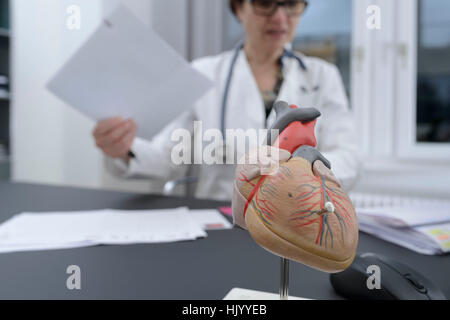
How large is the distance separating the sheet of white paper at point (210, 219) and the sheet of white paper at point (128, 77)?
0.22 m

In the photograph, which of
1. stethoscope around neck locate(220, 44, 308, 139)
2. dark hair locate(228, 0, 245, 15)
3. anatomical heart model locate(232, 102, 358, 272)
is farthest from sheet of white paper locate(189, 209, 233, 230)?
dark hair locate(228, 0, 245, 15)

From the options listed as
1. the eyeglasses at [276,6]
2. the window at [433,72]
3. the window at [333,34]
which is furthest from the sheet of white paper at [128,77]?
the window at [433,72]

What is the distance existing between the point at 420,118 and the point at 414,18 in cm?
45

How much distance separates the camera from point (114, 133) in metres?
0.83

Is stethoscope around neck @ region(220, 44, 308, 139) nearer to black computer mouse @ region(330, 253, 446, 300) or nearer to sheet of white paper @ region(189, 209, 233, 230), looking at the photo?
sheet of white paper @ region(189, 209, 233, 230)

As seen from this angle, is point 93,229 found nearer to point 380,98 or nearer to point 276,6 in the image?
point 276,6

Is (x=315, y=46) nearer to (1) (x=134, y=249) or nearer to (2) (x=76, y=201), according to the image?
(2) (x=76, y=201)

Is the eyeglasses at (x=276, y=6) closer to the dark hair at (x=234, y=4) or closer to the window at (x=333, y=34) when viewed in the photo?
the dark hair at (x=234, y=4)

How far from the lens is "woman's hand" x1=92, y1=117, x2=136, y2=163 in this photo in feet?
2.66

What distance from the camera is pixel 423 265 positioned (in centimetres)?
48

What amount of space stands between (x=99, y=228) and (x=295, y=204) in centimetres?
47

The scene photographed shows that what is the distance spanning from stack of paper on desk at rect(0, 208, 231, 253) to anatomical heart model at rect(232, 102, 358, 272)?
34 cm

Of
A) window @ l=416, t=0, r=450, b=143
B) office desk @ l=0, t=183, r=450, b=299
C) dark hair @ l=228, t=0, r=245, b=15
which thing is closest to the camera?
office desk @ l=0, t=183, r=450, b=299

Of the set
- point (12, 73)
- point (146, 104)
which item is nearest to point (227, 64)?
point (146, 104)
